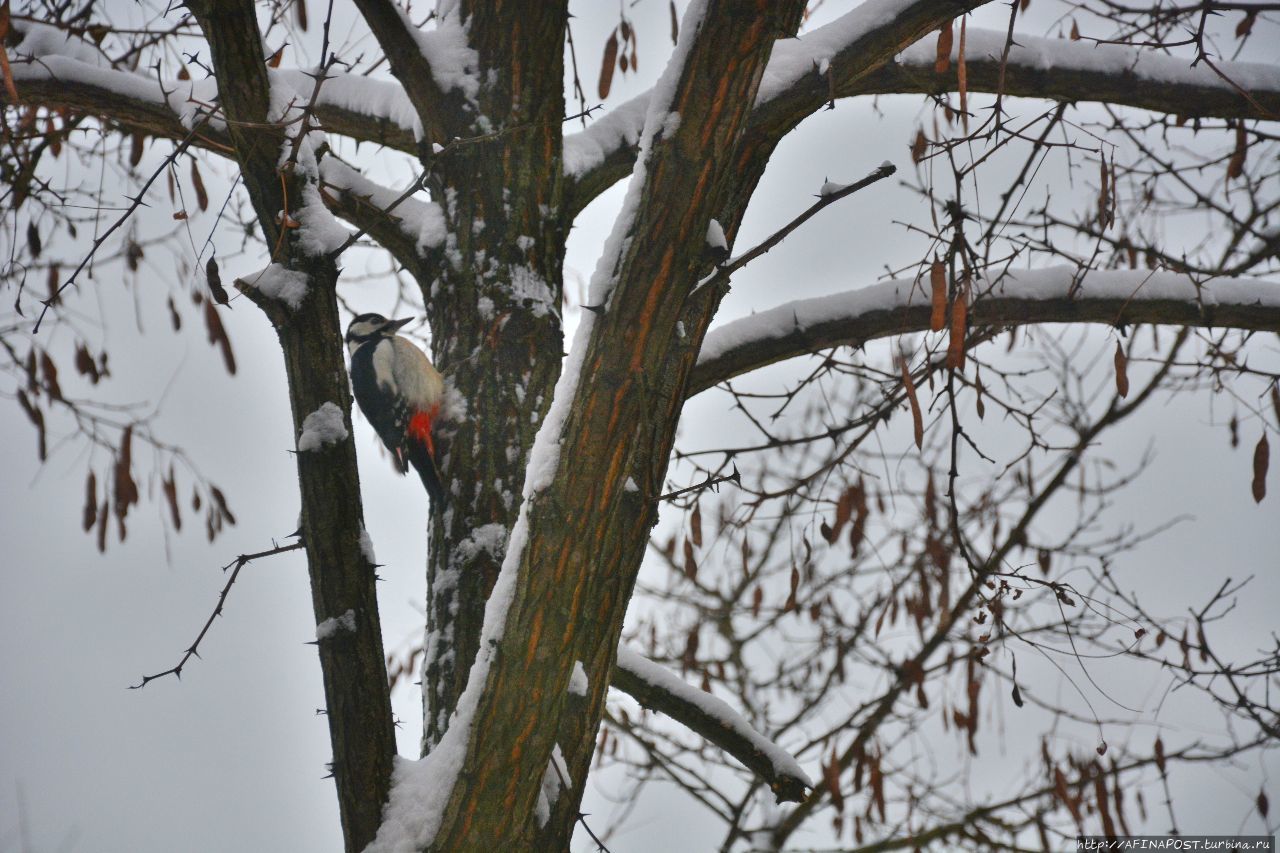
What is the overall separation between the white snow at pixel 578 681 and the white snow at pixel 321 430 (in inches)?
25.1

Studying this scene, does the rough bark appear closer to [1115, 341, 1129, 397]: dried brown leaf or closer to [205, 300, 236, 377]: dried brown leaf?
[205, 300, 236, 377]: dried brown leaf

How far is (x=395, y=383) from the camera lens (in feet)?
14.9

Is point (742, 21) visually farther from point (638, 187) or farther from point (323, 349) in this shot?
point (323, 349)

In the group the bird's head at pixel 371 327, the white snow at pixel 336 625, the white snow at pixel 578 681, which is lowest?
the white snow at pixel 578 681

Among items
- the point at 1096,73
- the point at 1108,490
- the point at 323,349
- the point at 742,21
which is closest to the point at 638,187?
the point at 742,21

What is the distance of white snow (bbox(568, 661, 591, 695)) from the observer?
6.13 feet

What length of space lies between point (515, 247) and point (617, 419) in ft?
3.75

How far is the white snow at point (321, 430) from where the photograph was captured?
1878 millimetres

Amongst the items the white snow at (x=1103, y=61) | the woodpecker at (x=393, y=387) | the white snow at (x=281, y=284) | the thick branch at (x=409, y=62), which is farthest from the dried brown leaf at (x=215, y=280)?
the white snow at (x=1103, y=61)

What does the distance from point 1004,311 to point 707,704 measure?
1.54 meters

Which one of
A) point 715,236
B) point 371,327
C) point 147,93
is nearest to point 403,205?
point 147,93

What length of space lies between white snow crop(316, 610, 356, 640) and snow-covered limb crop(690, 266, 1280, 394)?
1385mm

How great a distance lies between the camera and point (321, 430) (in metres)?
1.88

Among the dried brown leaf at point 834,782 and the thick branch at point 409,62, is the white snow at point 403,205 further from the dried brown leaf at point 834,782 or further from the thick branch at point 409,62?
the dried brown leaf at point 834,782
